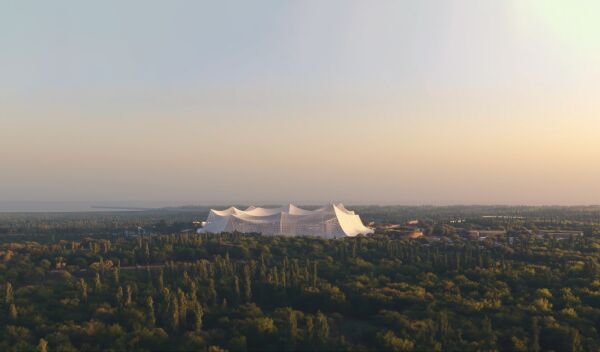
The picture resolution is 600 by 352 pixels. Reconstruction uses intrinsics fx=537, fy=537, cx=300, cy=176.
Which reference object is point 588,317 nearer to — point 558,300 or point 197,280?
point 558,300

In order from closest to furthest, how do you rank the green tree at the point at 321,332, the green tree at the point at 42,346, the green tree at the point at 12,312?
1. the green tree at the point at 42,346
2. the green tree at the point at 321,332
3. the green tree at the point at 12,312

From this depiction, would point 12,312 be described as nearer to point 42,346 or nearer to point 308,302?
point 42,346

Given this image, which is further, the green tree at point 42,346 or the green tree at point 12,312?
the green tree at point 12,312

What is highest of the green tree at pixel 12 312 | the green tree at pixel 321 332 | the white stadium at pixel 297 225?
the white stadium at pixel 297 225

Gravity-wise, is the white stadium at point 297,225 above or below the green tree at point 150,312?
above

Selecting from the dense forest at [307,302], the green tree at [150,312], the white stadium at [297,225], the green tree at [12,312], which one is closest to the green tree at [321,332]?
the dense forest at [307,302]

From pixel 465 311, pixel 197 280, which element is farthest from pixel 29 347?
pixel 465 311

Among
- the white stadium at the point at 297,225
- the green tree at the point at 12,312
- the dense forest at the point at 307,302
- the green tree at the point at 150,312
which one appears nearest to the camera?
the dense forest at the point at 307,302

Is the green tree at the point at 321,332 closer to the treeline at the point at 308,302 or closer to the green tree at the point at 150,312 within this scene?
the treeline at the point at 308,302
